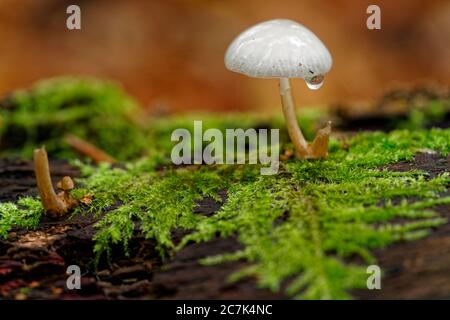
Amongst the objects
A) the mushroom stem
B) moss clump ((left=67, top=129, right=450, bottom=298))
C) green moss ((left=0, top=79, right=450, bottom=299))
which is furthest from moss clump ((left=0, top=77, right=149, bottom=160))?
the mushroom stem

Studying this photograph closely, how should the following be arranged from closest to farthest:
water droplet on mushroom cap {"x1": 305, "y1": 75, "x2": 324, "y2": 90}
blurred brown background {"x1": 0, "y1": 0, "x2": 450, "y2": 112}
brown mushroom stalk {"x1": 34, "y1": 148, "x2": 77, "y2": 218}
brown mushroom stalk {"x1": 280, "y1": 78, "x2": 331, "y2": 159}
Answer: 1. brown mushroom stalk {"x1": 34, "y1": 148, "x2": 77, "y2": 218}
2. water droplet on mushroom cap {"x1": 305, "y1": 75, "x2": 324, "y2": 90}
3. brown mushroom stalk {"x1": 280, "y1": 78, "x2": 331, "y2": 159}
4. blurred brown background {"x1": 0, "y1": 0, "x2": 450, "y2": 112}

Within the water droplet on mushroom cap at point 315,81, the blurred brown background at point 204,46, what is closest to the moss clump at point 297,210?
the water droplet on mushroom cap at point 315,81

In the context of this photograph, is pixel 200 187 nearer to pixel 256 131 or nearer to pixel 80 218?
pixel 80 218

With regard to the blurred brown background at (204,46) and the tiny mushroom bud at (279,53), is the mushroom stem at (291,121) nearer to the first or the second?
the tiny mushroom bud at (279,53)

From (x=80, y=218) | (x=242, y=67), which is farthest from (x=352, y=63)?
(x=80, y=218)

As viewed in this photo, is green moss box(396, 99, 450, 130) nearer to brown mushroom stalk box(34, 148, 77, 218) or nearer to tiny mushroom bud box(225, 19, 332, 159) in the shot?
tiny mushroom bud box(225, 19, 332, 159)

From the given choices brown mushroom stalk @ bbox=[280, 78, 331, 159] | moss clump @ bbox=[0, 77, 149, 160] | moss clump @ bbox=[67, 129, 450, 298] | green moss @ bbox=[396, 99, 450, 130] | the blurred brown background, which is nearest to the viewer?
moss clump @ bbox=[67, 129, 450, 298]
